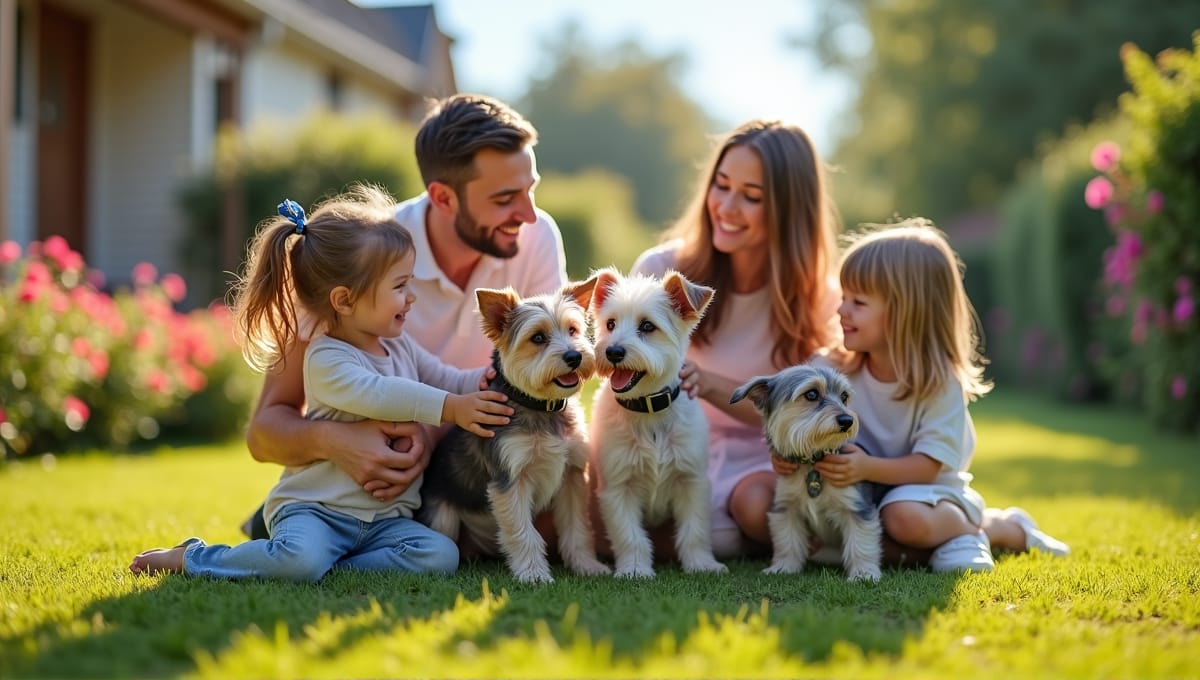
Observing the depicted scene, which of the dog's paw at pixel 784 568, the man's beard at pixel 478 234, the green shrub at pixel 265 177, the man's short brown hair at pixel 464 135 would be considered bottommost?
the dog's paw at pixel 784 568

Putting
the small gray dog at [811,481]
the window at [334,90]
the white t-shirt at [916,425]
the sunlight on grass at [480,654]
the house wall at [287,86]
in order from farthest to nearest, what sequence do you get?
the window at [334,90]
the house wall at [287,86]
the white t-shirt at [916,425]
the small gray dog at [811,481]
the sunlight on grass at [480,654]

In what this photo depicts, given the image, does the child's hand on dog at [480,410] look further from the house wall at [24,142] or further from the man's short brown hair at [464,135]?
the house wall at [24,142]

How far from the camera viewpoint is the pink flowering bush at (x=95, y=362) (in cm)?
858

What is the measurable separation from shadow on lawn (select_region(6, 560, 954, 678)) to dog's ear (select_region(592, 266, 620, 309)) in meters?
1.28

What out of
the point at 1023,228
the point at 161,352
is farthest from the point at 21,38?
the point at 1023,228

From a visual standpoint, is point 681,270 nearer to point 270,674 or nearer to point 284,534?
point 284,534

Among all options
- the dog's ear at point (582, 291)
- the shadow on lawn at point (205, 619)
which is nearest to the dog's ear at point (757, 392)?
the dog's ear at point (582, 291)

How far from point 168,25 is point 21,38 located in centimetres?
210

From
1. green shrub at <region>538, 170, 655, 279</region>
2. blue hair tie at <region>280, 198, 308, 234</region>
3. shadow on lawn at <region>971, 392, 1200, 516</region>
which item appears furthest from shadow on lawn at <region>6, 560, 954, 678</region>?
green shrub at <region>538, 170, 655, 279</region>

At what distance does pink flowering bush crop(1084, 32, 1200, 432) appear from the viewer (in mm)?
10055

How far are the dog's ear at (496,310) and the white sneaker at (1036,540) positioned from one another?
2977 millimetres

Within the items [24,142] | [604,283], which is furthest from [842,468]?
[24,142]

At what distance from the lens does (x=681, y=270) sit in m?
6.07

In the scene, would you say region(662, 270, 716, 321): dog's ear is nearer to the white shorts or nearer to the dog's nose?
the dog's nose
